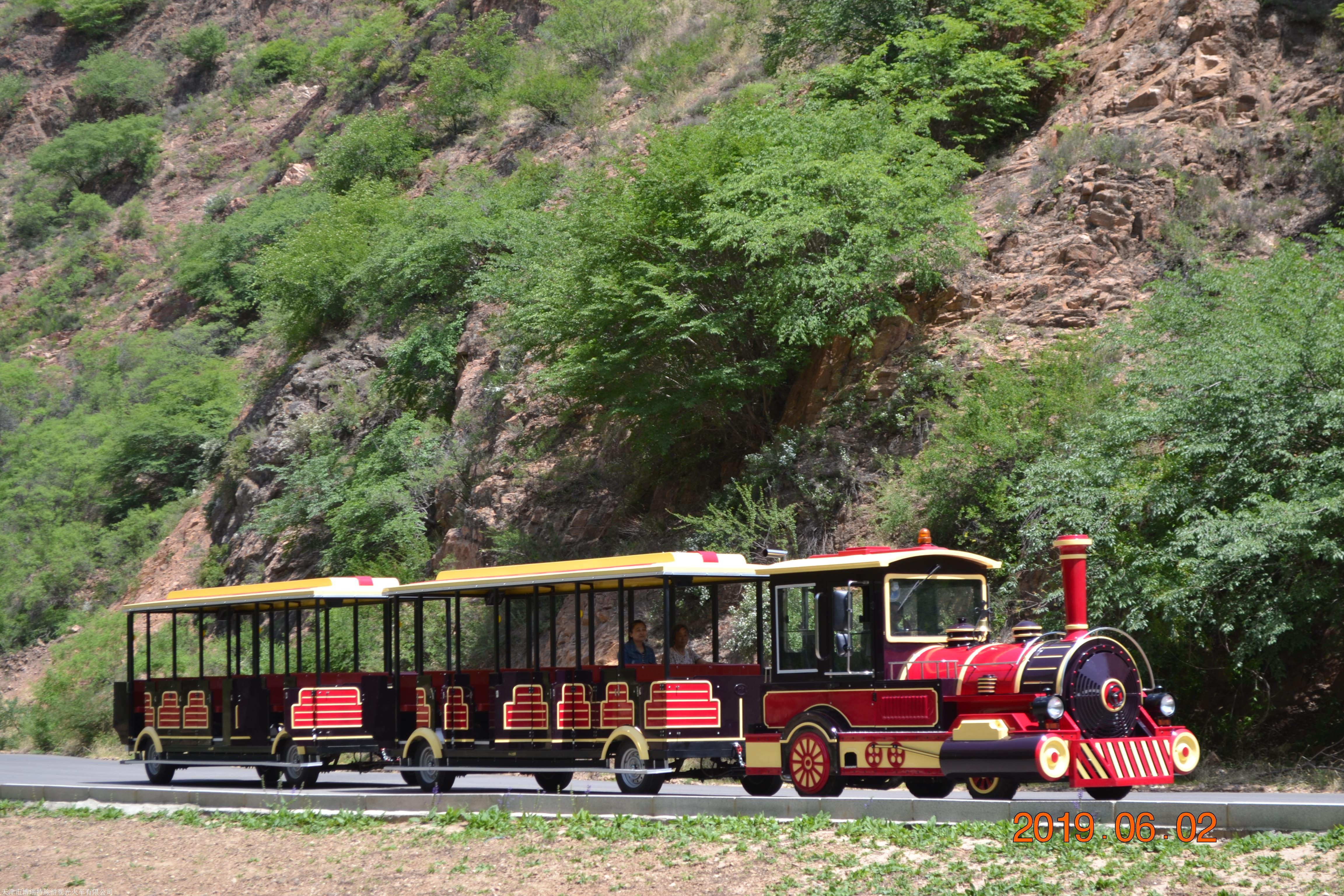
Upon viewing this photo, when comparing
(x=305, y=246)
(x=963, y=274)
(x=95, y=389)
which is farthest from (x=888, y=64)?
(x=95, y=389)

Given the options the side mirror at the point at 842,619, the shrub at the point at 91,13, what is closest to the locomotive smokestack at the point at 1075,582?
the side mirror at the point at 842,619

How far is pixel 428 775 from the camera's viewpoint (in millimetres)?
17609

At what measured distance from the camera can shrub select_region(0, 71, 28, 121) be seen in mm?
73750

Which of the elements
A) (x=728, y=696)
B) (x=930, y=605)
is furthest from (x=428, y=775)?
(x=930, y=605)

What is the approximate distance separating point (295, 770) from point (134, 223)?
5206 cm

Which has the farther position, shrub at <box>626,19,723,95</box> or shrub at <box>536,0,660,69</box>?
shrub at <box>536,0,660,69</box>

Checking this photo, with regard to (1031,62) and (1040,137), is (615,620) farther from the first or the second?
(1031,62)

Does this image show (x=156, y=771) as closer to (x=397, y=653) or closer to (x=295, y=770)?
(x=295, y=770)

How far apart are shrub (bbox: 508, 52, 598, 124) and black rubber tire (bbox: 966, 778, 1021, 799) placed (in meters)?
37.0

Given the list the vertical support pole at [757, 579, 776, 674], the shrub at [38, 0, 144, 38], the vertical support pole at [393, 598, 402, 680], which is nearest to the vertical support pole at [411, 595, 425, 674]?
the vertical support pole at [393, 598, 402, 680]

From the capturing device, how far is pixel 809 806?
37.8 ft

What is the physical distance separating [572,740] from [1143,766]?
6.62m

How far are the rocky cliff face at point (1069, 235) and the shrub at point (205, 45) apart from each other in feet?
156

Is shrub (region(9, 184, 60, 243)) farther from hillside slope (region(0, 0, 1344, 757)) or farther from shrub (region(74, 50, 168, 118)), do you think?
shrub (region(74, 50, 168, 118))
